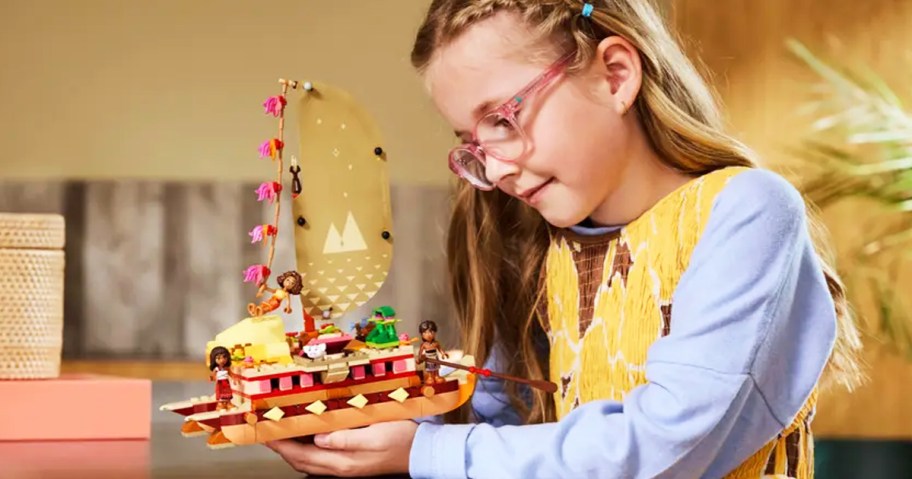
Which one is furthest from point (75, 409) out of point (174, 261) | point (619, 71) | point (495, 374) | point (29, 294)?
point (174, 261)

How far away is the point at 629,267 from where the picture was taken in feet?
3.80

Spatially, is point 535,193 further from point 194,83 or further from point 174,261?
point 194,83

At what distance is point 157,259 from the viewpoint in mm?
3619

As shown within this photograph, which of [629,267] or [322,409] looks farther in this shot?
[629,267]

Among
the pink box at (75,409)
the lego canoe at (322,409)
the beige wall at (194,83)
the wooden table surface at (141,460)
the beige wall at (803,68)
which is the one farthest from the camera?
the beige wall at (194,83)

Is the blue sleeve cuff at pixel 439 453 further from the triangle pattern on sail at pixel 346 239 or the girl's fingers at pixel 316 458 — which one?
the triangle pattern on sail at pixel 346 239

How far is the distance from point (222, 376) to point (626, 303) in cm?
43

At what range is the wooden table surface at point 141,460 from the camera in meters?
1.04

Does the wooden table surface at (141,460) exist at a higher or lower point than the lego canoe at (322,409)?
lower

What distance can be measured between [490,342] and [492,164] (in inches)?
11.4

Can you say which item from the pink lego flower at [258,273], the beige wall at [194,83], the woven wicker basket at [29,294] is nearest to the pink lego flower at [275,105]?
the pink lego flower at [258,273]

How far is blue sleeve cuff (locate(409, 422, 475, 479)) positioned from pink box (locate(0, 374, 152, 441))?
16.7 inches

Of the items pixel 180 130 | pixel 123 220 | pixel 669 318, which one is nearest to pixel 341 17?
pixel 180 130

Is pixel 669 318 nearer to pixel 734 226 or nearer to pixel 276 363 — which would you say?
pixel 734 226
